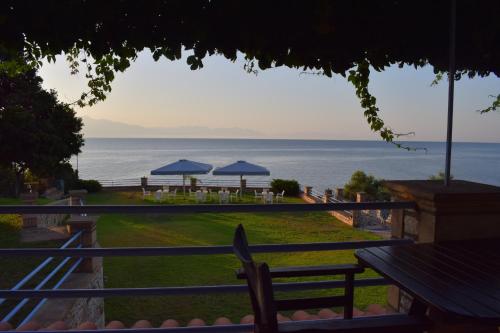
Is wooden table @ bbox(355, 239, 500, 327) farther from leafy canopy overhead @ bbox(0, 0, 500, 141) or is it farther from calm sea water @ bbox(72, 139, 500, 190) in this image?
calm sea water @ bbox(72, 139, 500, 190)

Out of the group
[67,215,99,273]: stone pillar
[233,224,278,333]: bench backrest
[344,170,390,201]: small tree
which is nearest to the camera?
[233,224,278,333]: bench backrest

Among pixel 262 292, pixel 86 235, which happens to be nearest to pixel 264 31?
pixel 262 292

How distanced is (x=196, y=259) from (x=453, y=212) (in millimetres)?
7385

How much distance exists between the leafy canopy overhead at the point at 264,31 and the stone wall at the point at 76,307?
237 centimetres

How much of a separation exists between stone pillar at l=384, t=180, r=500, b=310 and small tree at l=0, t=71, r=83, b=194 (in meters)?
14.7

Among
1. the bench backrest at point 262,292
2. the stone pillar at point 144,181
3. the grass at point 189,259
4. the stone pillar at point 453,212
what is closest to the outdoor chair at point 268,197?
the grass at point 189,259

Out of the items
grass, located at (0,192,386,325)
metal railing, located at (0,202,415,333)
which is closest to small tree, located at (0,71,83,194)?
grass, located at (0,192,386,325)

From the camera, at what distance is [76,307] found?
4363mm

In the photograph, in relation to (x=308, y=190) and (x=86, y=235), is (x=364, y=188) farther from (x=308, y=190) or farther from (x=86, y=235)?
(x=86, y=235)

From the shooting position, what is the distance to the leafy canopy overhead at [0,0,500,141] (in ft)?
6.56

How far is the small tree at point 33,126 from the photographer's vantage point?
14812mm

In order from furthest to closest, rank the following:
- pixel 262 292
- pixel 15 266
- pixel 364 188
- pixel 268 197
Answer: pixel 364 188 < pixel 268 197 < pixel 15 266 < pixel 262 292

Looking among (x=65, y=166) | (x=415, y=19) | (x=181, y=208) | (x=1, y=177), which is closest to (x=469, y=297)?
(x=181, y=208)

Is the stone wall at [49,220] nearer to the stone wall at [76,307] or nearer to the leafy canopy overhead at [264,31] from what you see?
the stone wall at [76,307]
